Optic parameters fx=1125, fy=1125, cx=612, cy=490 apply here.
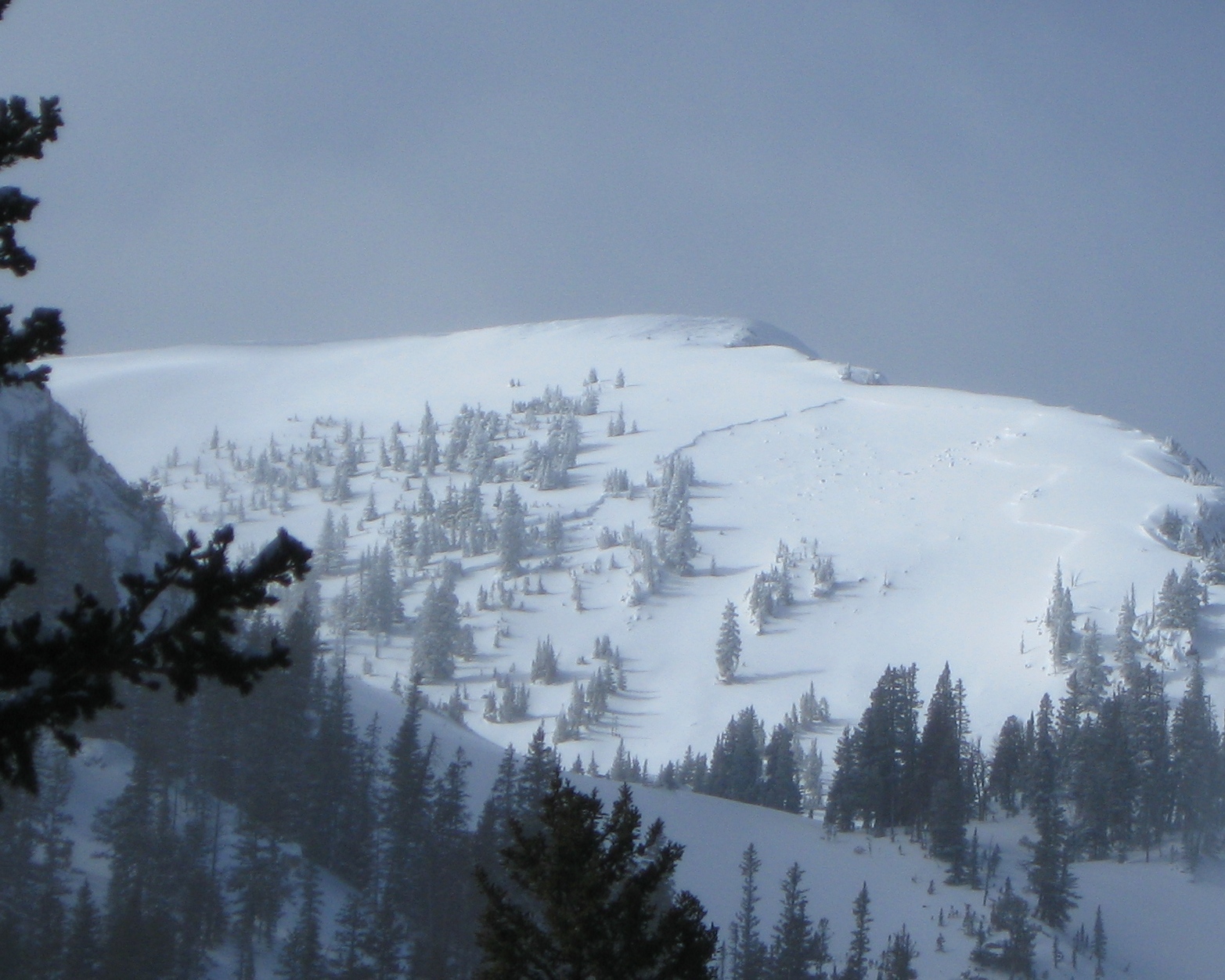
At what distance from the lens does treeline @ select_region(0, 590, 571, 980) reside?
121 feet

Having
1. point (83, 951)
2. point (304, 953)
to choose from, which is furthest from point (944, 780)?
point (83, 951)

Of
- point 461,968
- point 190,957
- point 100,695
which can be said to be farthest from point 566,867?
point 461,968

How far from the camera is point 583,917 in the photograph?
38.8 feet

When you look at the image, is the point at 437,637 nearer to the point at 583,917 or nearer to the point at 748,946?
the point at 748,946

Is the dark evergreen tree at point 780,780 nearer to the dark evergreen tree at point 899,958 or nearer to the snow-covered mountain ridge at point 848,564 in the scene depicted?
the snow-covered mountain ridge at point 848,564

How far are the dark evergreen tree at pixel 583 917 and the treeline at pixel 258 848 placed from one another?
2718cm

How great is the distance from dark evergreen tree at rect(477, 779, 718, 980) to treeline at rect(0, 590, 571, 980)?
27183 millimetres

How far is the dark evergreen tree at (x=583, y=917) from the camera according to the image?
1180cm

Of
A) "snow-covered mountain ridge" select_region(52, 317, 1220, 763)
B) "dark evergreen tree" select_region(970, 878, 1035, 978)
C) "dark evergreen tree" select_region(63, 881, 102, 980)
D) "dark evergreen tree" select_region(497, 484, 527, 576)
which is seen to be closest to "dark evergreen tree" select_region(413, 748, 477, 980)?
"dark evergreen tree" select_region(63, 881, 102, 980)

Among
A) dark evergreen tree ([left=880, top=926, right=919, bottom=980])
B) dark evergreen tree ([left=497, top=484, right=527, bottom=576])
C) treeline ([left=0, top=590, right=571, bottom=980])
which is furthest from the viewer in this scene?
dark evergreen tree ([left=497, top=484, right=527, bottom=576])

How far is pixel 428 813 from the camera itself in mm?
54688

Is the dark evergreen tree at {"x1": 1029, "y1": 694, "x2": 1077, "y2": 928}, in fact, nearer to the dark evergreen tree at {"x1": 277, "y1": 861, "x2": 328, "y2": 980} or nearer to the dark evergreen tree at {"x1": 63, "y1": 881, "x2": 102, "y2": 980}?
the dark evergreen tree at {"x1": 277, "y1": 861, "x2": 328, "y2": 980}

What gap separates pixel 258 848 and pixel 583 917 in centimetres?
3655

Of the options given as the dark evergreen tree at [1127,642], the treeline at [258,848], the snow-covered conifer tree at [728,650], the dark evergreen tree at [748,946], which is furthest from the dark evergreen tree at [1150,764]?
the treeline at [258,848]
